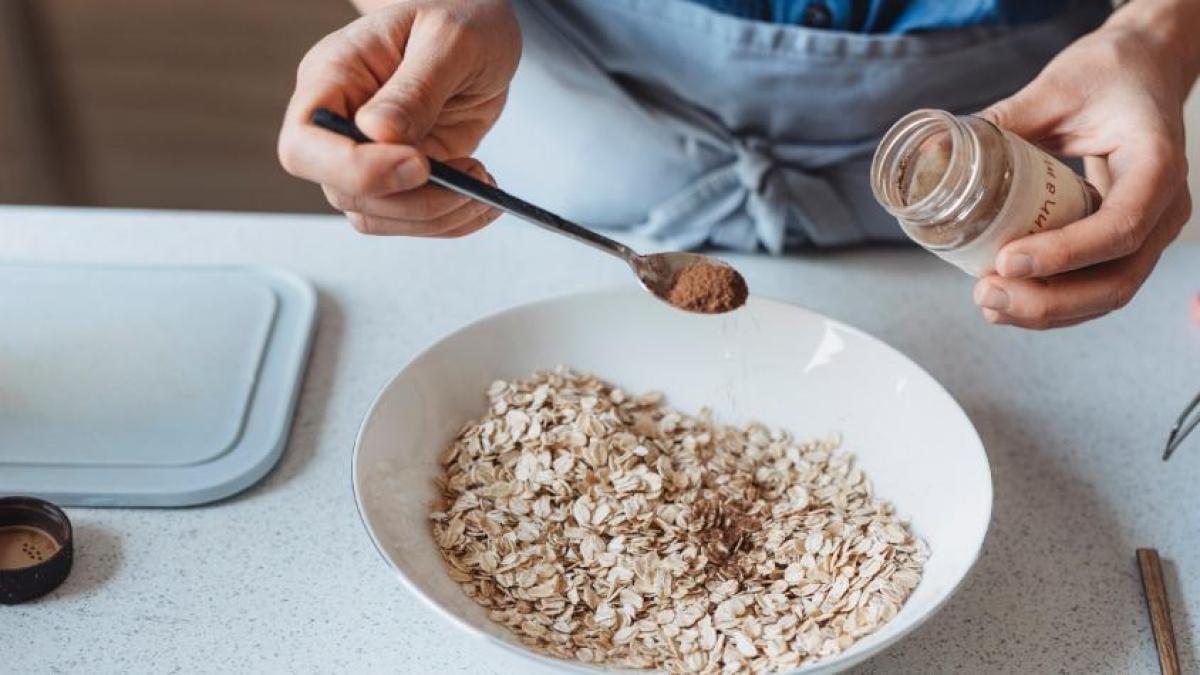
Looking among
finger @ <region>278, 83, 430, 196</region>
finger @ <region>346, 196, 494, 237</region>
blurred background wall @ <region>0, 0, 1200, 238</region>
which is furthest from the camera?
blurred background wall @ <region>0, 0, 1200, 238</region>

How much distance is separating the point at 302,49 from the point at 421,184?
82.5 inches

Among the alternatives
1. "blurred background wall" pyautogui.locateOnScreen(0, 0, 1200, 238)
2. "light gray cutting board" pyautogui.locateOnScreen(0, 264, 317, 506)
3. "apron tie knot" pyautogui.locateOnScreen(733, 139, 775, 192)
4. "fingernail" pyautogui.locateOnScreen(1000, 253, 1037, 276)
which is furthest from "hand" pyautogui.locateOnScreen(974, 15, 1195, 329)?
"blurred background wall" pyautogui.locateOnScreen(0, 0, 1200, 238)

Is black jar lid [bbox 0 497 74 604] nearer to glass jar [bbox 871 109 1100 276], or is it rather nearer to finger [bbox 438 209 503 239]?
finger [bbox 438 209 503 239]

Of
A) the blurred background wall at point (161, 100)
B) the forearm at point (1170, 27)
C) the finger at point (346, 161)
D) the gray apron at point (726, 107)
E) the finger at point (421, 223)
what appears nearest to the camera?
the finger at point (346, 161)

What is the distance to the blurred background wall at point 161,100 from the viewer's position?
264 centimetres

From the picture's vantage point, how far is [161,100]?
2723mm

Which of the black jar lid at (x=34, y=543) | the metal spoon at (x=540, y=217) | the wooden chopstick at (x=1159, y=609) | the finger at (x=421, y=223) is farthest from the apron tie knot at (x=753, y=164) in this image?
the black jar lid at (x=34, y=543)

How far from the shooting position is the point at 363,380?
103 centimetres

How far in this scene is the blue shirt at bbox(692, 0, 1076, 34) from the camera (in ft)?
3.62

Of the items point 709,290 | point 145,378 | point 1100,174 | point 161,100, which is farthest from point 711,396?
point 161,100

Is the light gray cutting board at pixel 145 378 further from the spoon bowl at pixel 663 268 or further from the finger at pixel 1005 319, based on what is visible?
the finger at pixel 1005 319

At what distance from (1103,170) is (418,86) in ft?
1.72

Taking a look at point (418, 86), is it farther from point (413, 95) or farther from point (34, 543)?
point (34, 543)

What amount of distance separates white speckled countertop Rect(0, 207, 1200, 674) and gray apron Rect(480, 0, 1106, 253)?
0.20ft
